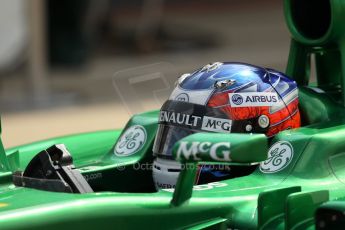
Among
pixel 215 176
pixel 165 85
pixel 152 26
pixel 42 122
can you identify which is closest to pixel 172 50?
pixel 152 26

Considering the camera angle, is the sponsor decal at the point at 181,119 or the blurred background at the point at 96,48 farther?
the blurred background at the point at 96,48

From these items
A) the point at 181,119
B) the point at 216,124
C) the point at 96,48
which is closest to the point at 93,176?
the point at 181,119

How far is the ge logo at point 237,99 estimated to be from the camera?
11.9 feet

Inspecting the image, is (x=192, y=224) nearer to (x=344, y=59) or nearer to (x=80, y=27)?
(x=344, y=59)

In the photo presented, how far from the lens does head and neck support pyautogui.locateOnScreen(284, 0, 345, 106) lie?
3.93m

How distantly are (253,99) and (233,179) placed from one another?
349 millimetres

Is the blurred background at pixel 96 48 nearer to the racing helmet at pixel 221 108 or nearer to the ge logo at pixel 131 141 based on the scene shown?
the ge logo at pixel 131 141

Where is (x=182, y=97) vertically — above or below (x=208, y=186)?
above

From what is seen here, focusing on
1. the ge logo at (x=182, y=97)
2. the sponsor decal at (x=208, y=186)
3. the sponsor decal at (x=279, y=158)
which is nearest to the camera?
the sponsor decal at (x=208, y=186)

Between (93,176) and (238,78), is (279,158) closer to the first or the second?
(238,78)

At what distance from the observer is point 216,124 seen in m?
3.60

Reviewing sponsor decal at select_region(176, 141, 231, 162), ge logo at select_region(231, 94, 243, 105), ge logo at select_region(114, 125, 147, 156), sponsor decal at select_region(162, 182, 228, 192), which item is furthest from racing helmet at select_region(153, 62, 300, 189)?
sponsor decal at select_region(176, 141, 231, 162)

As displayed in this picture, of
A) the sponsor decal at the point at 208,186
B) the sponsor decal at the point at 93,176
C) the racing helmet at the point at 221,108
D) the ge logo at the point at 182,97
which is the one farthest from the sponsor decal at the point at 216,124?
the sponsor decal at the point at 93,176

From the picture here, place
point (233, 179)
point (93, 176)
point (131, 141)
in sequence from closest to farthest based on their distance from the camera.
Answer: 1. point (233, 179)
2. point (93, 176)
3. point (131, 141)
